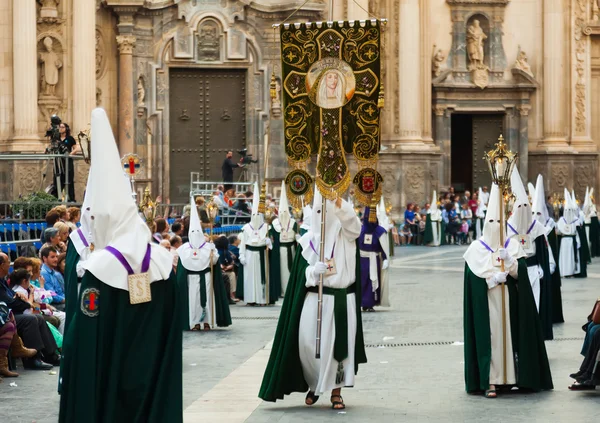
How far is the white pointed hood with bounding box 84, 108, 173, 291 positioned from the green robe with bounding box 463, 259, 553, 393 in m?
5.03

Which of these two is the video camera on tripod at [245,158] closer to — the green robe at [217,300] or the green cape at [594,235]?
the green cape at [594,235]

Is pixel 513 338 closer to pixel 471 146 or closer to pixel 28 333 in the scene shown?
pixel 28 333

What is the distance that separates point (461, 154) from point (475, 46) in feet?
16.9

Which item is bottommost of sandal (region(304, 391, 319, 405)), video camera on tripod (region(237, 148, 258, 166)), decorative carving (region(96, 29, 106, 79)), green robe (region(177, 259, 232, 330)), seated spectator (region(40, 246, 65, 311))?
sandal (region(304, 391, 319, 405))

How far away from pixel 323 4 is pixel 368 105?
947 inches

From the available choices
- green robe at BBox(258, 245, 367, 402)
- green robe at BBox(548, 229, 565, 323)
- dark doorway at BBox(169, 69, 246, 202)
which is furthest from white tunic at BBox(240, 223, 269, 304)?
dark doorway at BBox(169, 69, 246, 202)

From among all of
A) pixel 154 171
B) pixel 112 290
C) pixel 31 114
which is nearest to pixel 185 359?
pixel 112 290

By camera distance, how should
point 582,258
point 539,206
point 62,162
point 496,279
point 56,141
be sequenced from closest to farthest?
point 496,279, point 539,206, point 62,162, point 56,141, point 582,258

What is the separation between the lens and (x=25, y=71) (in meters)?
31.2

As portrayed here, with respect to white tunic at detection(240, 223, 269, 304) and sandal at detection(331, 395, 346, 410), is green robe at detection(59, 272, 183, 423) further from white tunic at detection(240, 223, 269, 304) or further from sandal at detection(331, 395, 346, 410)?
white tunic at detection(240, 223, 269, 304)

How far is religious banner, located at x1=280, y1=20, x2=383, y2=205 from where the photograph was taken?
1263cm

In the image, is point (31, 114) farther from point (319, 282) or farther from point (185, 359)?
point (319, 282)

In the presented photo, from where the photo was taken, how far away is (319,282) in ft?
37.7

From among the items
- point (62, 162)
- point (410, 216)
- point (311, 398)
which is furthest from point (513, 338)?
point (410, 216)
